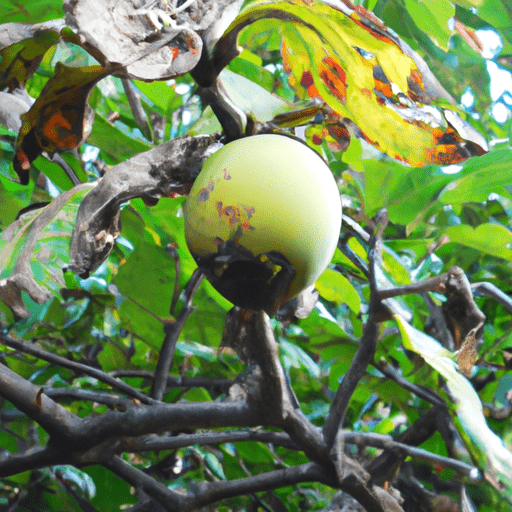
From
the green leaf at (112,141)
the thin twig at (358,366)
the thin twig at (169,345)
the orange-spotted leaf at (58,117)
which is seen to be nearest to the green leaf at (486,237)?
the thin twig at (358,366)

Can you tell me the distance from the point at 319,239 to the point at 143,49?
24 cm

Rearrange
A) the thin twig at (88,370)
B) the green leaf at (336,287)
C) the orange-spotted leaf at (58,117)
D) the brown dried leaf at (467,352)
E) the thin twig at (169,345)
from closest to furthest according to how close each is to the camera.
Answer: the orange-spotted leaf at (58,117) < the brown dried leaf at (467,352) < the thin twig at (88,370) < the thin twig at (169,345) < the green leaf at (336,287)

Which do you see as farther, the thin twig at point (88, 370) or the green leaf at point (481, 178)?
the green leaf at point (481, 178)

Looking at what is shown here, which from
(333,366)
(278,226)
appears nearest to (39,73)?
(278,226)

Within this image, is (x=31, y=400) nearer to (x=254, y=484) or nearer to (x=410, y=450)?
(x=254, y=484)

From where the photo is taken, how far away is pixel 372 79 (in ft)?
1.86

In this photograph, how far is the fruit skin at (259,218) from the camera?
0.55 metres

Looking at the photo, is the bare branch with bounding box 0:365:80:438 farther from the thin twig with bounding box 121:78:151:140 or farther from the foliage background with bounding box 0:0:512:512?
the thin twig with bounding box 121:78:151:140

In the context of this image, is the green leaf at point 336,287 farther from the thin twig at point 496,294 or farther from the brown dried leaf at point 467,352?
the brown dried leaf at point 467,352

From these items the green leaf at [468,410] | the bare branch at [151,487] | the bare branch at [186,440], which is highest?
the green leaf at [468,410]

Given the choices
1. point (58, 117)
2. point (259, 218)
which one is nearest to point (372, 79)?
point (259, 218)

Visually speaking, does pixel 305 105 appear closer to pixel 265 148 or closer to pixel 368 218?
pixel 265 148

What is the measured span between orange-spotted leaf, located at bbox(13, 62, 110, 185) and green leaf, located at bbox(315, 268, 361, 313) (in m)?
0.55

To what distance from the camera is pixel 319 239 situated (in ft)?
1.91
